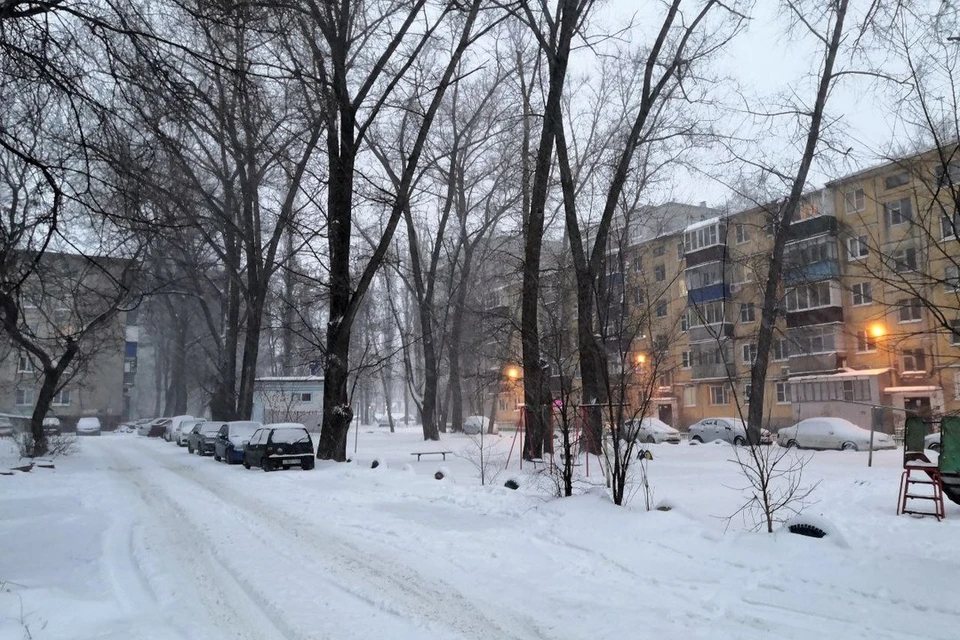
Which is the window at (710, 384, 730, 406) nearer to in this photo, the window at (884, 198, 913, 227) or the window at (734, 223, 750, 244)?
the window at (734, 223, 750, 244)

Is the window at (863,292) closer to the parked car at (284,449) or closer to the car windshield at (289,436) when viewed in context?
the parked car at (284,449)

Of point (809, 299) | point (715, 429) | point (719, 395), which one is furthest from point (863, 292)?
point (719, 395)

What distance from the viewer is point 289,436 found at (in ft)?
70.2

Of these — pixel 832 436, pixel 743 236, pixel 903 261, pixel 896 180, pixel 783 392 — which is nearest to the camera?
pixel 903 261

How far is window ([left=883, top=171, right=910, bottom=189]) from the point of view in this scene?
9078 mm

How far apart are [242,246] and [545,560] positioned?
975 inches

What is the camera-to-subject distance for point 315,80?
8664 millimetres

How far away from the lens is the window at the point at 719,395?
161 feet

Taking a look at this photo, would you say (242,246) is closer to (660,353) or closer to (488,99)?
(488,99)

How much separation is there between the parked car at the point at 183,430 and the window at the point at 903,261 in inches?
1491

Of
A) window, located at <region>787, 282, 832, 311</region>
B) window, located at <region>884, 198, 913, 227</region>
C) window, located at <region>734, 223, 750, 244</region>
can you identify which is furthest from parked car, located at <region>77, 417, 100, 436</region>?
window, located at <region>884, 198, 913, 227</region>

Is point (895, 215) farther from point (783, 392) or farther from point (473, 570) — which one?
point (783, 392)

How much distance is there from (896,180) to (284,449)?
16.7 m

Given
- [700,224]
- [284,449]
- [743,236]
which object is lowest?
[284,449]
